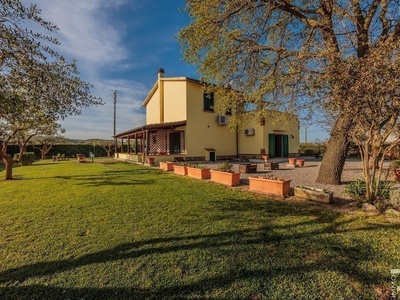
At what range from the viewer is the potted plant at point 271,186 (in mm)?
6754

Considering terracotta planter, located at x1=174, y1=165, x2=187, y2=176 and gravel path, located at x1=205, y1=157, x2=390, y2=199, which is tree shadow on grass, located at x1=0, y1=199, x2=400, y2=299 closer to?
gravel path, located at x1=205, y1=157, x2=390, y2=199

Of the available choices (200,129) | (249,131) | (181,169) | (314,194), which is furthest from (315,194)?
(249,131)

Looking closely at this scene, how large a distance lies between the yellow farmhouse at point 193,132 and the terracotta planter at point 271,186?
9.96 meters

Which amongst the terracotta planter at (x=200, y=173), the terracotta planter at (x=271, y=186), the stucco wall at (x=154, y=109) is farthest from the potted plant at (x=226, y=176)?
the stucco wall at (x=154, y=109)

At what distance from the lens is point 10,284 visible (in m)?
2.64

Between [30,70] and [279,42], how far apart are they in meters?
8.89

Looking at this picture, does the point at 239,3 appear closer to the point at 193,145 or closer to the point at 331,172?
the point at 331,172

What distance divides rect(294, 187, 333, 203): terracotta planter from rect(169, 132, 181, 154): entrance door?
13962 mm

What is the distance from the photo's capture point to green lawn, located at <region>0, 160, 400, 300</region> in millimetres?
2518

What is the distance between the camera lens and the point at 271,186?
704 centimetres

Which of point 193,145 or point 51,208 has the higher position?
point 193,145

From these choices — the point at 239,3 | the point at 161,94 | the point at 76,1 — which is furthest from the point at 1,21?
the point at 161,94

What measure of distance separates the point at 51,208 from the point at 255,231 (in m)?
5.23

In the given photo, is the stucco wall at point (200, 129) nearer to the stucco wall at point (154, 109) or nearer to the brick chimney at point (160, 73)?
the brick chimney at point (160, 73)
